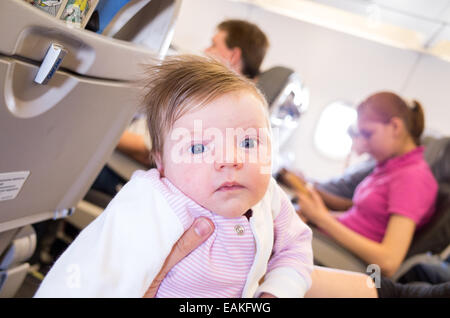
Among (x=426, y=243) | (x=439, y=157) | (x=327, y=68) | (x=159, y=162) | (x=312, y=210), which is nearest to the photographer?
(x=159, y=162)

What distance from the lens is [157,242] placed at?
426 mm

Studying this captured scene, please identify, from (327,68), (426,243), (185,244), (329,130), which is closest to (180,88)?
(185,244)

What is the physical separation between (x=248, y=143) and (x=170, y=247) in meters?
0.16

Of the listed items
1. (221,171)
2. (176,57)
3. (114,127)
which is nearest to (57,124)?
(114,127)

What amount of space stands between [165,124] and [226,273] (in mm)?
220

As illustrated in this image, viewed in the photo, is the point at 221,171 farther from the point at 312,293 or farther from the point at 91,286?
the point at 312,293

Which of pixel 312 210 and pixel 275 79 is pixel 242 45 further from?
pixel 312 210

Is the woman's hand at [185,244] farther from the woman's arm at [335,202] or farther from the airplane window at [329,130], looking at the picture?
the airplane window at [329,130]

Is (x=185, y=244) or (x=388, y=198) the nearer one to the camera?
(x=185, y=244)

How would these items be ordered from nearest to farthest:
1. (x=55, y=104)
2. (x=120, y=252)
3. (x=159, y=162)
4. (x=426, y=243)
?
(x=120, y=252) < (x=159, y=162) < (x=55, y=104) < (x=426, y=243)

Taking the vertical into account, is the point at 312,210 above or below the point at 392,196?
below

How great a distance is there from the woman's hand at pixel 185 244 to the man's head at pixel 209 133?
3cm

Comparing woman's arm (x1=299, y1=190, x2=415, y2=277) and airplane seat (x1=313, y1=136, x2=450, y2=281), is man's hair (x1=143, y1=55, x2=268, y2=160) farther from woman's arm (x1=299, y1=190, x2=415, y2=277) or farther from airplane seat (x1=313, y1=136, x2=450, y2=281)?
airplane seat (x1=313, y1=136, x2=450, y2=281)

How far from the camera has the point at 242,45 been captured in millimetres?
1132
